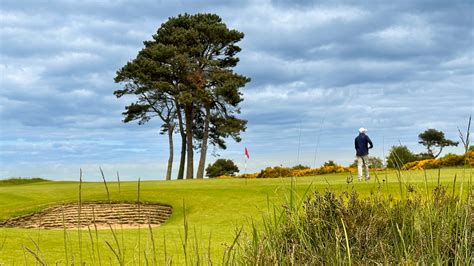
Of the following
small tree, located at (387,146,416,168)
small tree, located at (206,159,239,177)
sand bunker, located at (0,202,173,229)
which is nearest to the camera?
Answer: small tree, located at (387,146,416,168)

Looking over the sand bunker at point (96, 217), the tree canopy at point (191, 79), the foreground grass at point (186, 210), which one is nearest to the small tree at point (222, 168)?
the tree canopy at point (191, 79)

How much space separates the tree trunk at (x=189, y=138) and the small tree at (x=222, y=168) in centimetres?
1273

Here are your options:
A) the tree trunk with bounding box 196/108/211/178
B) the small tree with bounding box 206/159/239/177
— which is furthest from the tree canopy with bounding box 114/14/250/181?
the small tree with bounding box 206/159/239/177

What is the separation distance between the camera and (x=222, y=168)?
57125 millimetres

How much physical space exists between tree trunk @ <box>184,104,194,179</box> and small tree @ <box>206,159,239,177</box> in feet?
41.8

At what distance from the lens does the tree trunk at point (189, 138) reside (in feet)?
144

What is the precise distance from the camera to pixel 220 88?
4175 centimetres

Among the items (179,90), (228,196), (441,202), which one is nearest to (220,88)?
(179,90)

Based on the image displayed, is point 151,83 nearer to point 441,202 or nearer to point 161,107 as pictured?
point 161,107

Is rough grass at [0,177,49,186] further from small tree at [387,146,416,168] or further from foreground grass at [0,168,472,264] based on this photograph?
small tree at [387,146,416,168]

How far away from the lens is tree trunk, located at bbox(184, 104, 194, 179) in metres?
43.8

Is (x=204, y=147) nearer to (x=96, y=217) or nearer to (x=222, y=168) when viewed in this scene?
(x=222, y=168)

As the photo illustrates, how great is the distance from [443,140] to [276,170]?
95.6 feet

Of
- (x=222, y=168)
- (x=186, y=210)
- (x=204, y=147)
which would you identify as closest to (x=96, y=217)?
(x=186, y=210)
